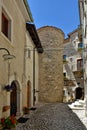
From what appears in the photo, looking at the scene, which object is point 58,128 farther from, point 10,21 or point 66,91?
point 66,91

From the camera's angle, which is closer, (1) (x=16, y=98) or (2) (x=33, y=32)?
(1) (x=16, y=98)

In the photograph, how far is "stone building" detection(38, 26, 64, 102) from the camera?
1922 cm

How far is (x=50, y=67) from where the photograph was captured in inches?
771

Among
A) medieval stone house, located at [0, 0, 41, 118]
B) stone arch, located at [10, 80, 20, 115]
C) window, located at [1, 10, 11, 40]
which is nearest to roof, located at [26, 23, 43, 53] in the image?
medieval stone house, located at [0, 0, 41, 118]

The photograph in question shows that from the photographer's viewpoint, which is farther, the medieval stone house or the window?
the window

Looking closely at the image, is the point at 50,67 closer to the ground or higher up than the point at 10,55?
higher up

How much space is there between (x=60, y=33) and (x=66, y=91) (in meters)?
8.66

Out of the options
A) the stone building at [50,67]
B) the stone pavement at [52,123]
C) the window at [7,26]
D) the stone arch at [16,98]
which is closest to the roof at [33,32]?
the stone building at [50,67]

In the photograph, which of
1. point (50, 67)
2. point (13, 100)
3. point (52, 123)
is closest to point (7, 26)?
point (13, 100)

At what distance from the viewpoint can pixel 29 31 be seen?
1270 cm

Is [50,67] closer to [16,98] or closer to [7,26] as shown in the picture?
[16,98]

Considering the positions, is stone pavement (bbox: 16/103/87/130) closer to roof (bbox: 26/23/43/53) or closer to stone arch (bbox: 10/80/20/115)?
stone arch (bbox: 10/80/20/115)

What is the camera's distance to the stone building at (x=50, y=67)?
1922 cm

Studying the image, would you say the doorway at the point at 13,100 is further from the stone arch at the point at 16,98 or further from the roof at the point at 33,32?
the roof at the point at 33,32
